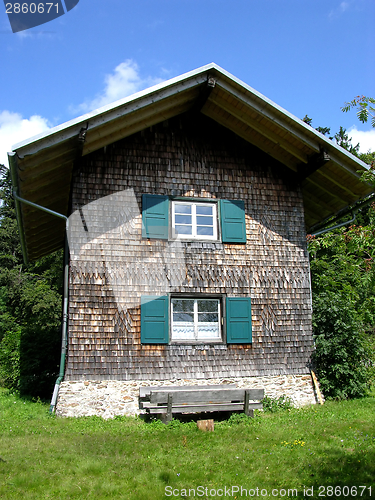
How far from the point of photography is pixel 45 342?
14.9 metres

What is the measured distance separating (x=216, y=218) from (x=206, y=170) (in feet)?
3.97

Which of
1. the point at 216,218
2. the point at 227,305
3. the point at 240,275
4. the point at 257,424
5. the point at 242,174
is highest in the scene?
the point at 242,174

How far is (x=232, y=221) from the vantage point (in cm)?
1119

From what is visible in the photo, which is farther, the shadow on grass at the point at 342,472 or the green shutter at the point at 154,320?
the green shutter at the point at 154,320

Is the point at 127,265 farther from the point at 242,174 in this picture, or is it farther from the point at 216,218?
the point at 242,174

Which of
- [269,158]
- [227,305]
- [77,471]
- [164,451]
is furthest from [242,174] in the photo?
[77,471]

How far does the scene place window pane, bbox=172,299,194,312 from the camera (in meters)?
10.6

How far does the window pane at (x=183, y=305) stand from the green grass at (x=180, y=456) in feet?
8.41

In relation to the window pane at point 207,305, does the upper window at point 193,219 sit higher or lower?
higher

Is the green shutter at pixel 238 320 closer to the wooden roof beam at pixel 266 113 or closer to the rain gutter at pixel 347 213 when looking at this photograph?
the rain gutter at pixel 347 213

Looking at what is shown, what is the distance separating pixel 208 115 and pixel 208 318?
16.5 ft

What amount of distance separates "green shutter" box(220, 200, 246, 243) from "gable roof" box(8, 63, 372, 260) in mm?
1781

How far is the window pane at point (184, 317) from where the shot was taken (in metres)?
10.5

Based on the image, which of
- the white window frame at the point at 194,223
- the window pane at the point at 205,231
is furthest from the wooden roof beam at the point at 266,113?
the window pane at the point at 205,231
